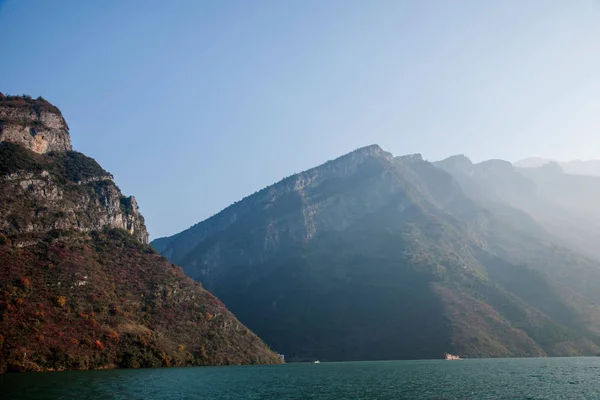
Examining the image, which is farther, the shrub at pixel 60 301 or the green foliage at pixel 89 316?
the shrub at pixel 60 301

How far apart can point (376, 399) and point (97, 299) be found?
111 metres

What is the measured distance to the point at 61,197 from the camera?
19638 centimetres

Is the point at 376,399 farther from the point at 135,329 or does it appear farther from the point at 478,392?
the point at 135,329

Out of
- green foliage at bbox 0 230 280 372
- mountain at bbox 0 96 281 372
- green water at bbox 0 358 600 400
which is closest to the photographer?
green water at bbox 0 358 600 400

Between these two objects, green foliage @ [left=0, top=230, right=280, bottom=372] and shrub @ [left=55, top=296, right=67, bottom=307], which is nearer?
green foliage @ [left=0, top=230, right=280, bottom=372]

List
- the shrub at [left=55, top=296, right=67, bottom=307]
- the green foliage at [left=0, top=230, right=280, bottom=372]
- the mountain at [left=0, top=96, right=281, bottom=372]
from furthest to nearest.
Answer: the shrub at [left=55, top=296, right=67, bottom=307]
the mountain at [left=0, top=96, right=281, bottom=372]
the green foliage at [left=0, top=230, right=280, bottom=372]

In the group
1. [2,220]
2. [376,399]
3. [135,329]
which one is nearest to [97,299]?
[135,329]

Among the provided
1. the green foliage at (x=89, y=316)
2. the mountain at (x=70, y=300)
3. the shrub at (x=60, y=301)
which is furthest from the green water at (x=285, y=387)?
the shrub at (x=60, y=301)

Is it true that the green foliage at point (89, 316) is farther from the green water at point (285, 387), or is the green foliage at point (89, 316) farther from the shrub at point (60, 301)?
the green water at point (285, 387)

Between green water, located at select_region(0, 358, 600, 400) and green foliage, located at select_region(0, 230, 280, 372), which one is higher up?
green foliage, located at select_region(0, 230, 280, 372)

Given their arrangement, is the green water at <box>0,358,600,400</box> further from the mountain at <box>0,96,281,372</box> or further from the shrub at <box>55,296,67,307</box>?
the shrub at <box>55,296,67,307</box>

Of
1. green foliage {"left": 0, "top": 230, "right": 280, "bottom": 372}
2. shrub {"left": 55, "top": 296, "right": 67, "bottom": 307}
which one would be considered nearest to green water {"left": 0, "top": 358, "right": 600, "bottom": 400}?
green foliage {"left": 0, "top": 230, "right": 280, "bottom": 372}

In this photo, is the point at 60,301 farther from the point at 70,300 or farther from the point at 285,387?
the point at 285,387

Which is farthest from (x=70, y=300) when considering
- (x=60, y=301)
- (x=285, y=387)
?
(x=285, y=387)
